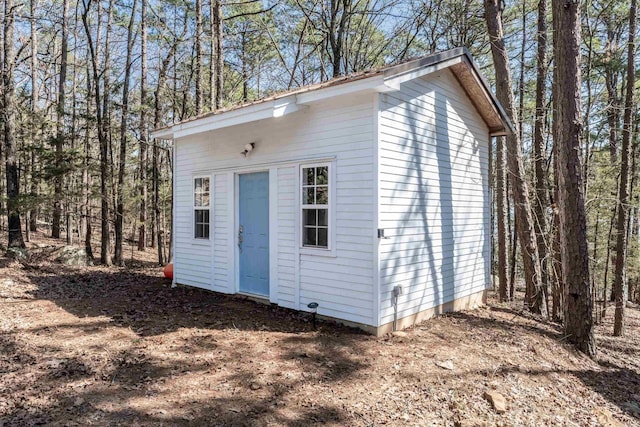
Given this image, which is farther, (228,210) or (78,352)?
(228,210)

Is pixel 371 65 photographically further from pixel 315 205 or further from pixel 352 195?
pixel 352 195

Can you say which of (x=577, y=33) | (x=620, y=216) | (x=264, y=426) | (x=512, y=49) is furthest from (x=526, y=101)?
(x=264, y=426)

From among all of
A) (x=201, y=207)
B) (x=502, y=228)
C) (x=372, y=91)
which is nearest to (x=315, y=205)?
(x=372, y=91)

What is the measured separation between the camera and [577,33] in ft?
17.6

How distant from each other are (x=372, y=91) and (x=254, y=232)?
297 cm

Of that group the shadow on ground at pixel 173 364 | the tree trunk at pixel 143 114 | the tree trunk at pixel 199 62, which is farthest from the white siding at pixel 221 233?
the tree trunk at pixel 143 114

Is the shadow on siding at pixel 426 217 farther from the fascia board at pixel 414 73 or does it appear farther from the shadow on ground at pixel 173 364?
the shadow on ground at pixel 173 364

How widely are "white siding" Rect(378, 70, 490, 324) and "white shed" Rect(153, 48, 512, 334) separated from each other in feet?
0.08

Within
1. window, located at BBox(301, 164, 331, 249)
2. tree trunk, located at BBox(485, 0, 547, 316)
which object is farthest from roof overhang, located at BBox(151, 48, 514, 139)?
window, located at BBox(301, 164, 331, 249)

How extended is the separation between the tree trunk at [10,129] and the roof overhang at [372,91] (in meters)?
4.17

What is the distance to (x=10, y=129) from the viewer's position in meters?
8.98

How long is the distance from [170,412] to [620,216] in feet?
33.1

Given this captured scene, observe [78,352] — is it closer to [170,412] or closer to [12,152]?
[170,412]

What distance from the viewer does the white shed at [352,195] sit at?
16.3 ft
